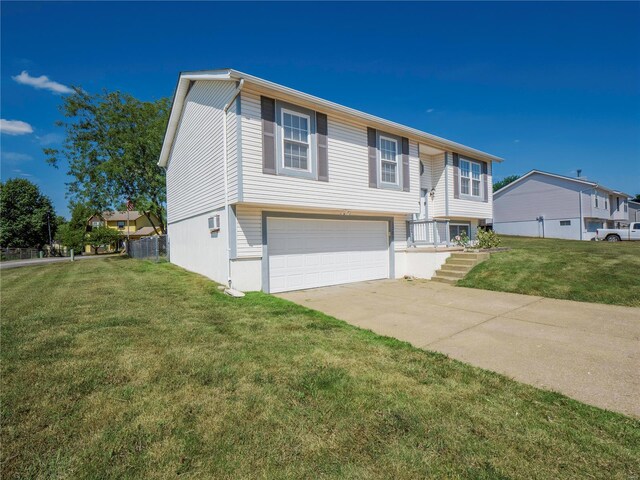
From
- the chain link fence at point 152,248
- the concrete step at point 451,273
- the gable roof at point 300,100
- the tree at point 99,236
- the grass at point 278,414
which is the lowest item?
the grass at point 278,414

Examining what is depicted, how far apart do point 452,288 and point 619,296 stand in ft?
11.6

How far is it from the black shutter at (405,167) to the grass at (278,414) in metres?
7.70

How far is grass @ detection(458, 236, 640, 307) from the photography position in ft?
23.3

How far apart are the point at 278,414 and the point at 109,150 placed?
27276 mm

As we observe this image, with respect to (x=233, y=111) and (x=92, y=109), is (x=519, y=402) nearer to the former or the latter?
(x=233, y=111)

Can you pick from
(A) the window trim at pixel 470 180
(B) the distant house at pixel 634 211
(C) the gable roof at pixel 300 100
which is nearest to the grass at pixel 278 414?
(C) the gable roof at pixel 300 100

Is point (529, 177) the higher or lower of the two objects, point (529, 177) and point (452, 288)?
the higher

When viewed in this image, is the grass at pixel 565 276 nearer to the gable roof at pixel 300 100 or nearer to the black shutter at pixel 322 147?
the gable roof at pixel 300 100

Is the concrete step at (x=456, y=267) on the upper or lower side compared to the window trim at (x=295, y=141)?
lower

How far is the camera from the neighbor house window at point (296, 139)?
828cm

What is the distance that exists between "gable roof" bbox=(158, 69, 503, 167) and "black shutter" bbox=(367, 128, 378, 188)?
1.03 feet

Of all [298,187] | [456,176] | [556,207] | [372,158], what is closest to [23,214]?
[298,187]

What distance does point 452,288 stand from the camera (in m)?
8.95

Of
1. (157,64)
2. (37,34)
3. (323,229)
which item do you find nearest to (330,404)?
(323,229)
